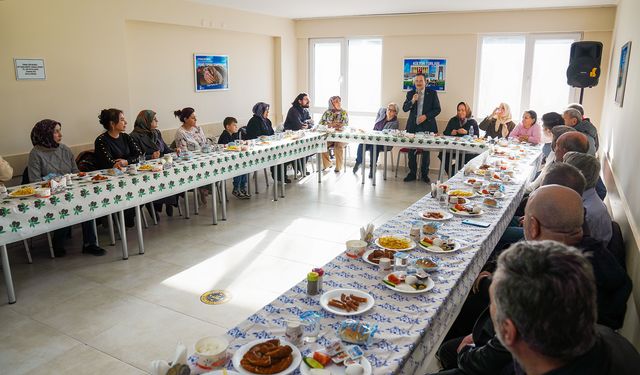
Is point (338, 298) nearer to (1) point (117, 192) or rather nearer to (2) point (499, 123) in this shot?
(1) point (117, 192)

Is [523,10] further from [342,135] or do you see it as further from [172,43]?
[172,43]

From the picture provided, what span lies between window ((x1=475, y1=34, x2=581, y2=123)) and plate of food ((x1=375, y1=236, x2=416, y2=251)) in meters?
5.75

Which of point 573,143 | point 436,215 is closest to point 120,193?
point 436,215

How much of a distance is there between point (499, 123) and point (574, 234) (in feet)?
18.2

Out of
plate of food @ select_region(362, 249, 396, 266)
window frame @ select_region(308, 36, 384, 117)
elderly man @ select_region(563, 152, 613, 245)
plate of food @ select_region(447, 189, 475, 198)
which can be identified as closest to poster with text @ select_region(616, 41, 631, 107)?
plate of food @ select_region(447, 189, 475, 198)

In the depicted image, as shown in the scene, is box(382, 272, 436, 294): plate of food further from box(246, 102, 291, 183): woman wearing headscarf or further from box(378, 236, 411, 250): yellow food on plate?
box(246, 102, 291, 183): woman wearing headscarf

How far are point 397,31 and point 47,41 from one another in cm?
533

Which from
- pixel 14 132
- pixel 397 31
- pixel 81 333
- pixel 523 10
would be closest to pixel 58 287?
pixel 81 333

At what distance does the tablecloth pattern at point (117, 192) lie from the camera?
3.34m

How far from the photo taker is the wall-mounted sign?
184 inches

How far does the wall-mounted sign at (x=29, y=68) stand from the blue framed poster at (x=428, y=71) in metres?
5.49

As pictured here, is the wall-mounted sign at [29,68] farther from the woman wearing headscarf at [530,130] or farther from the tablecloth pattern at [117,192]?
the woman wearing headscarf at [530,130]

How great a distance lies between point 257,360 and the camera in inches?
62.2

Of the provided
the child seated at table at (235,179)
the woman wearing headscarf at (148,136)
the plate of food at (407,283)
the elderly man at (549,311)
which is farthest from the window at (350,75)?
the elderly man at (549,311)
